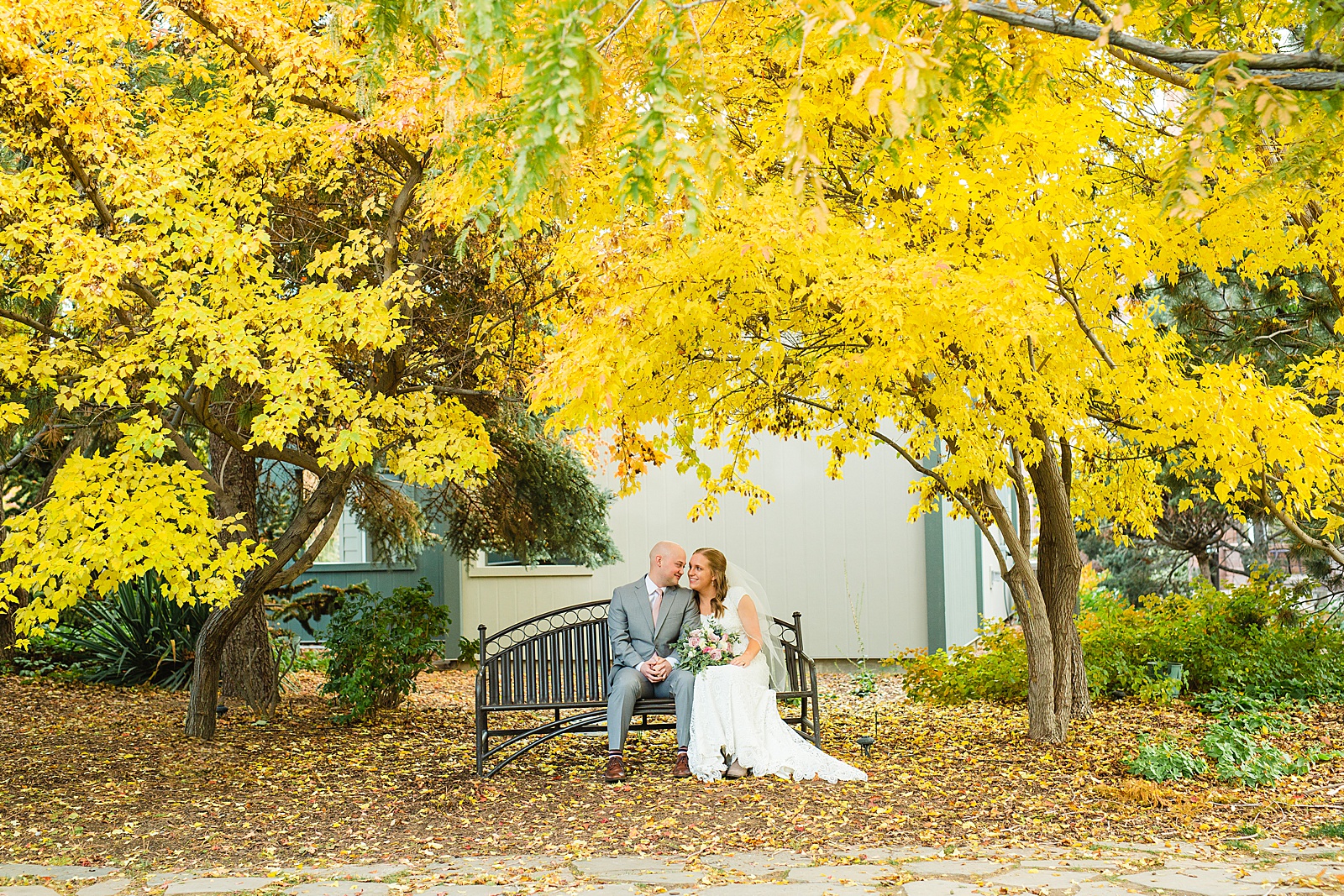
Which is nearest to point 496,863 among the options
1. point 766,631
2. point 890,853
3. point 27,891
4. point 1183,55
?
point 890,853

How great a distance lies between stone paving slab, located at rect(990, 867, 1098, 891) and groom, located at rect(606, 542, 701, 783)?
2.55 meters

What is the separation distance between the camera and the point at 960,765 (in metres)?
6.28

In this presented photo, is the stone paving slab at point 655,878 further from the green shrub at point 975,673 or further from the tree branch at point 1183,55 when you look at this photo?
the green shrub at point 975,673

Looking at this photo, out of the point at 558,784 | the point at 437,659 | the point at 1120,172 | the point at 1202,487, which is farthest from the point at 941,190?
the point at 437,659

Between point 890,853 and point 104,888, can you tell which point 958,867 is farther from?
point 104,888

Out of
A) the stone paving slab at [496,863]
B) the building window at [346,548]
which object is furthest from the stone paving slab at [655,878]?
the building window at [346,548]

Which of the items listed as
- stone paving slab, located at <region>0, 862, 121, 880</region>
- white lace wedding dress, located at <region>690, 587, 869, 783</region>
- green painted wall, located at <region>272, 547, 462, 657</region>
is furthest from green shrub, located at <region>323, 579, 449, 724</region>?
green painted wall, located at <region>272, 547, 462, 657</region>

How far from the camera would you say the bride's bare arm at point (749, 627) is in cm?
635

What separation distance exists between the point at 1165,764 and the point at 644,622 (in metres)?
2.74

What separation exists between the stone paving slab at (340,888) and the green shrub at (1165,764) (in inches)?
148

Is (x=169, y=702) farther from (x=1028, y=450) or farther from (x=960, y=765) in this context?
(x=1028, y=450)

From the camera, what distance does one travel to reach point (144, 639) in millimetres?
9984

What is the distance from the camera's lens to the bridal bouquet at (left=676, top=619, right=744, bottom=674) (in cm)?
629

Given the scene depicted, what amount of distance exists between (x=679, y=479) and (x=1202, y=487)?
693 centimetres
